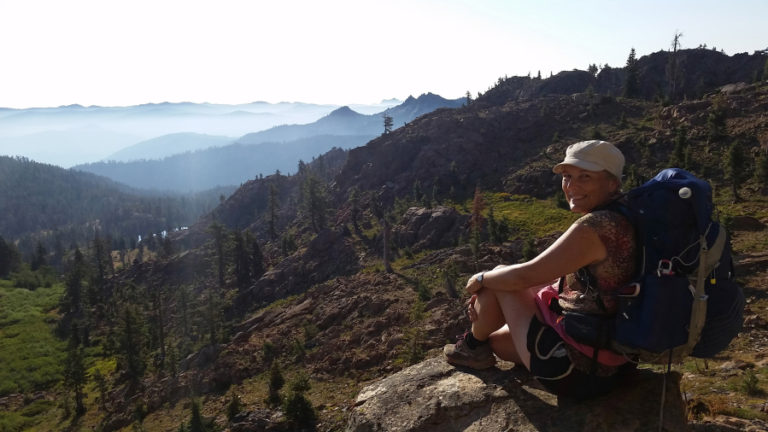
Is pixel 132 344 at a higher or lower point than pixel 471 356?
lower

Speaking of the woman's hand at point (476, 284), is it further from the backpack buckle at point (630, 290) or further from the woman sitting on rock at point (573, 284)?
the backpack buckle at point (630, 290)

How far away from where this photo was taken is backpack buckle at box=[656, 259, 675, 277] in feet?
12.9

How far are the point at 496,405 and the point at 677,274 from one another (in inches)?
114

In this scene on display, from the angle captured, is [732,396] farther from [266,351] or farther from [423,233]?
[423,233]

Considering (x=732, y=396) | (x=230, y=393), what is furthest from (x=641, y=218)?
(x=230, y=393)

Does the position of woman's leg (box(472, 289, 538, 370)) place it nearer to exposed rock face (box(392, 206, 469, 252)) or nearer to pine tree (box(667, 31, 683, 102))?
exposed rock face (box(392, 206, 469, 252))

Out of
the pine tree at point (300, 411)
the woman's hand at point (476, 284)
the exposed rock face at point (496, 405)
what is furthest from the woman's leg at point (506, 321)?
the pine tree at point (300, 411)

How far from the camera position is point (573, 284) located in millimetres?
4840

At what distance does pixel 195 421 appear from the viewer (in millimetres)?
22953

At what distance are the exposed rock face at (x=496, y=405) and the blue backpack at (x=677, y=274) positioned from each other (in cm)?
113

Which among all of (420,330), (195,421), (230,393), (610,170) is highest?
(610,170)

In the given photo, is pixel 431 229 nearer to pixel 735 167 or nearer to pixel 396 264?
pixel 396 264

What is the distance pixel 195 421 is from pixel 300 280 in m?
37.6

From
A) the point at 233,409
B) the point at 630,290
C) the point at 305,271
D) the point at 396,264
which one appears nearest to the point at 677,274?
the point at 630,290
